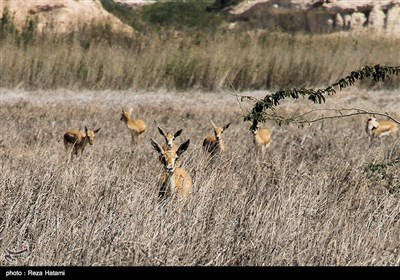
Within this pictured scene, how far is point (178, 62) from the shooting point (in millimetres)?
17641

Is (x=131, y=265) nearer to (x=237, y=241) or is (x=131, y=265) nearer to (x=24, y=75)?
(x=237, y=241)

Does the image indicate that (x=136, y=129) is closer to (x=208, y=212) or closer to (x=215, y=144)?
(x=215, y=144)

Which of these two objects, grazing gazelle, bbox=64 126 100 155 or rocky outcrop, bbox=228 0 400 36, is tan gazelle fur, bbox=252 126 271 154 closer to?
grazing gazelle, bbox=64 126 100 155

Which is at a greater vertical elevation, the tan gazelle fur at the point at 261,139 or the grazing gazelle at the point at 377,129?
the tan gazelle fur at the point at 261,139

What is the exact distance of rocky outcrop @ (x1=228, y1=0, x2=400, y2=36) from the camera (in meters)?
31.9

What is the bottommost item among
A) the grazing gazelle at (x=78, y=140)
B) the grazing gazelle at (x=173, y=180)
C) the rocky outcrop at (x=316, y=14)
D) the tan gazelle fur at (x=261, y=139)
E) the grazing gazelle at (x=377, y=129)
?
the rocky outcrop at (x=316, y=14)

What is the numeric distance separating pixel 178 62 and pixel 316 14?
1882 cm

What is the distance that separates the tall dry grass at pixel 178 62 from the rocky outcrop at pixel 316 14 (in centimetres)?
1126

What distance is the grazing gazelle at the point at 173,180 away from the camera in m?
5.55

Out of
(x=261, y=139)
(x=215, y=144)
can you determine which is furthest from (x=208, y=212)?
(x=261, y=139)

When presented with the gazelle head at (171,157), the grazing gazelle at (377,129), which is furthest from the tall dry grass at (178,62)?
the gazelle head at (171,157)

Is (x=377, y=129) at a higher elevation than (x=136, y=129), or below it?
higher

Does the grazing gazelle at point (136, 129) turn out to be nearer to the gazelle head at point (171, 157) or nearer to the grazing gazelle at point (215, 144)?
the grazing gazelle at point (215, 144)

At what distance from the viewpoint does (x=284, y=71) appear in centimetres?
1788
